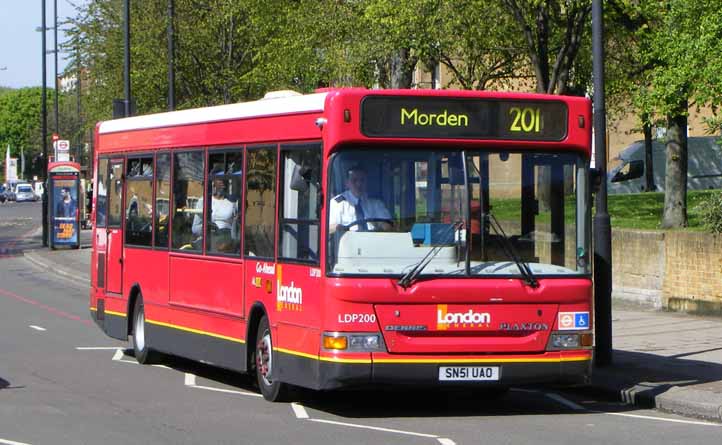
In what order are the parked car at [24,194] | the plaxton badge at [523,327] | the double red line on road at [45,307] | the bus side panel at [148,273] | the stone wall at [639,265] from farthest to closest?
1. the parked car at [24,194]
2. the double red line on road at [45,307]
3. the stone wall at [639,265]
4. the bus side panel at [148,273]
5. the plaxton badge at [523,327]

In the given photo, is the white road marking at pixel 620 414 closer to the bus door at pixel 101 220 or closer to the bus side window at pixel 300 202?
the bus side window at pixel 300 202

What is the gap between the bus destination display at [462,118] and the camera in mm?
12539

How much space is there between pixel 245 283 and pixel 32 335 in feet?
26.2

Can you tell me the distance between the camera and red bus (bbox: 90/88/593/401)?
12.4 metres

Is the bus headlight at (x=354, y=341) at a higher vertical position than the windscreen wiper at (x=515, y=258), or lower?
lower

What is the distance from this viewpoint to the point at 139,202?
17844 mm

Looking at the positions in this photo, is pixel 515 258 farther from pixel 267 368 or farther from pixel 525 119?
pixel 267 368


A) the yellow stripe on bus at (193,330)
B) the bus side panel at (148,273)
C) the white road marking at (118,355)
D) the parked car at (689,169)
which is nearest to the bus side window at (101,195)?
the bus side panel at (148,273)

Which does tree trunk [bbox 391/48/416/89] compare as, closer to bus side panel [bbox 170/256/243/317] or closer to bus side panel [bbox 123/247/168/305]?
bus side panel [bbox 123/247/168/305]

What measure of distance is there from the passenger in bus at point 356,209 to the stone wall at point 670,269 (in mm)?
11242

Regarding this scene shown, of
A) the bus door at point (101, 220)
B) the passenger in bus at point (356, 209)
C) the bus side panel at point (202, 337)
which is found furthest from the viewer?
the bus door at point (101, 220)

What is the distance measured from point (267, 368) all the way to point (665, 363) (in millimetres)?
4964

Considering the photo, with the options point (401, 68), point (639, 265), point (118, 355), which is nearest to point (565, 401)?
point (118, 355)

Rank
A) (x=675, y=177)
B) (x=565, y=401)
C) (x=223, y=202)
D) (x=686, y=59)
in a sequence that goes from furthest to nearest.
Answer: (x=675, y=177)
(x=686, y=59)
(x=223, y=202)
(x=565, y=401)
